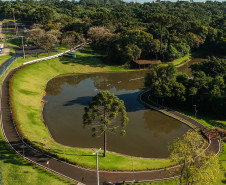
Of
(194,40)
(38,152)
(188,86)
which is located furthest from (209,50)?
(38,152)

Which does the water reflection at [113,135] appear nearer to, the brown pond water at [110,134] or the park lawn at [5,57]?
the brown pond water at [110,134]

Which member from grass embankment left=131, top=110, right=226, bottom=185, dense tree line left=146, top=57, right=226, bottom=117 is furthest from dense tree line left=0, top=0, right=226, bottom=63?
grass embankment left=131, top=110, right=226, bottom=185

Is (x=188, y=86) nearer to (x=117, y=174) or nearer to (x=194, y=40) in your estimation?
(x=117, y=174)

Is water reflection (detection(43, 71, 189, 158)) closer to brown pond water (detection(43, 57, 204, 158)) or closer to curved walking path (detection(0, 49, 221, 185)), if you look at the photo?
brown pond water (detection(43, 57, 204, 158))

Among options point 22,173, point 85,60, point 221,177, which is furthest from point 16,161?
point 85,60

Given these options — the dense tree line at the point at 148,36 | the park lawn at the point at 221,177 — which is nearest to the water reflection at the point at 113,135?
the park lawn at the point at 221,177

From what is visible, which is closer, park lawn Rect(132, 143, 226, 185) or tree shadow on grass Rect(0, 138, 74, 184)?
tree shadow on grass Rect(0, 138, 74, 184)
